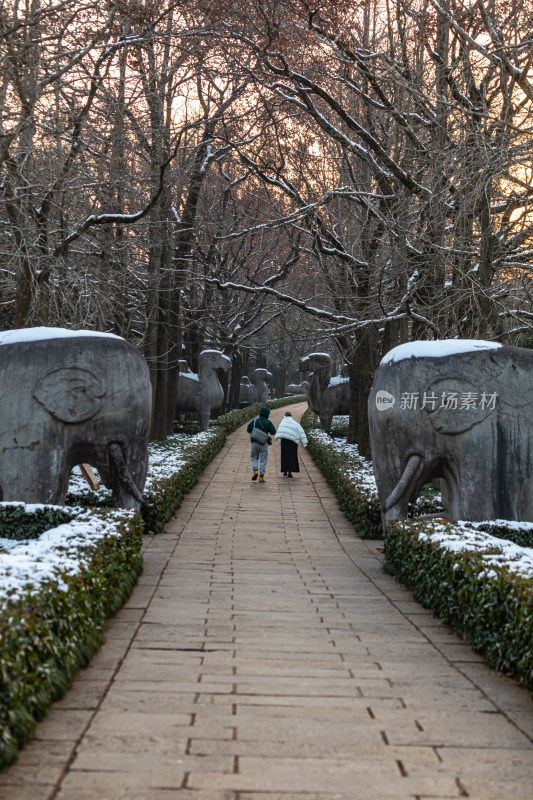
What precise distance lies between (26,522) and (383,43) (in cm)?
1428

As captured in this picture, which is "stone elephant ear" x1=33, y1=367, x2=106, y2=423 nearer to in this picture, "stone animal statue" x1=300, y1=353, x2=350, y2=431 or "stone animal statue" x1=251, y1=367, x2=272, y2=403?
"stone animal statue" x1=300, y1=353, x2=350, y2=431

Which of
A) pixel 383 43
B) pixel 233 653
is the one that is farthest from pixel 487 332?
pixel 383 43

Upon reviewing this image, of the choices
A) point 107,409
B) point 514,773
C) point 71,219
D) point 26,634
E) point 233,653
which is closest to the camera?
point 514,773

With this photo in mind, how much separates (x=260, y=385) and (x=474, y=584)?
40731 millimetres

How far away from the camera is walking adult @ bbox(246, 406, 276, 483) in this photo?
17.5 metres

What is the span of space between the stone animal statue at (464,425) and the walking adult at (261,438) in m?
8.51

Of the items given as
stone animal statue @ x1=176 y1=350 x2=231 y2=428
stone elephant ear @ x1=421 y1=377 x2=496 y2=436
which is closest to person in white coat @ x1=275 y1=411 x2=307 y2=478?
stone animal statue @ x1=176 y1=350 x2=231 y2=428

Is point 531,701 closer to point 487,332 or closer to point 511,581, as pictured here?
point 511,581

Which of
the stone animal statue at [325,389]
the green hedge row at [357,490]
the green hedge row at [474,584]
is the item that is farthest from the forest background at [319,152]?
the stone animal statue at [325,389]

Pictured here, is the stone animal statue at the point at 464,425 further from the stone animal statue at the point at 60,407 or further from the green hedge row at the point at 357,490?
the stone animal statue at the point at 60,407

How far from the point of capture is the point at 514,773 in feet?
11.9

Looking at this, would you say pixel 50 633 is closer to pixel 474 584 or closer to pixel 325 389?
pixel 474 584

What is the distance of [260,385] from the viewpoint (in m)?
46.6

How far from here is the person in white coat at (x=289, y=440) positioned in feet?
59.3
